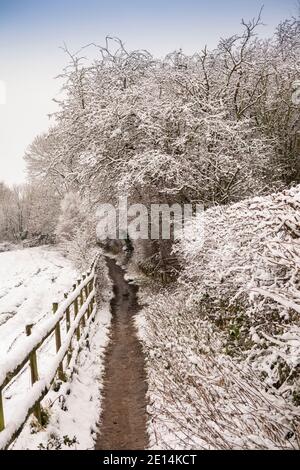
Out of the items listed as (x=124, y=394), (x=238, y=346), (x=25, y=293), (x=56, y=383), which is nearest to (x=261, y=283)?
(x=238, y=346)

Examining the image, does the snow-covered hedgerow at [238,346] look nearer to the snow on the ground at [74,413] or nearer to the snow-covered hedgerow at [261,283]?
the snow-covered hedgerow at [261,283]

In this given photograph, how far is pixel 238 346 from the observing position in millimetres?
6406

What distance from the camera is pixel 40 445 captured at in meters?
4.37

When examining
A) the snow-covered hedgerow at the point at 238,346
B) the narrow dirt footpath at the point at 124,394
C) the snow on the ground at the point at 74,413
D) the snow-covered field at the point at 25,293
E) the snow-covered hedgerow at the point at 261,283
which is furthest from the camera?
the snow-covered field at the point at 25,293

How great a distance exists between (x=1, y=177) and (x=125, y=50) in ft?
179

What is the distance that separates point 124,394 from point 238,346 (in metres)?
2.34

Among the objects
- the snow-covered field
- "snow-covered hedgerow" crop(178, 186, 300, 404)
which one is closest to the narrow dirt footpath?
"snow-covered hedgerow" crop(178, 186, 300, 404)

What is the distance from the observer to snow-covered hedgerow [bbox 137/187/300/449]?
3.89 m

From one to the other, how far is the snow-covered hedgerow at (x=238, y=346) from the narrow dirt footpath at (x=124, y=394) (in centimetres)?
27

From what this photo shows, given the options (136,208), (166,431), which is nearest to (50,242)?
(136,208)

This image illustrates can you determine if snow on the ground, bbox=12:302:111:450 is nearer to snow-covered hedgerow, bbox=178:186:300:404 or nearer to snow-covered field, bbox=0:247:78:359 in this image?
snow-covered hedgerow, bbox=178:186:300:404

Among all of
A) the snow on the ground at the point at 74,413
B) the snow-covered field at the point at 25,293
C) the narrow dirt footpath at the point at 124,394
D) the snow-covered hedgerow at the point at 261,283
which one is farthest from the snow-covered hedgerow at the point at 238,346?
the snow-covered field at the point at 25,293

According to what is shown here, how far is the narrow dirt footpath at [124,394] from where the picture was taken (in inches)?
205

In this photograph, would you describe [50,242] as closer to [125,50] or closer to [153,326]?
[125,50]
